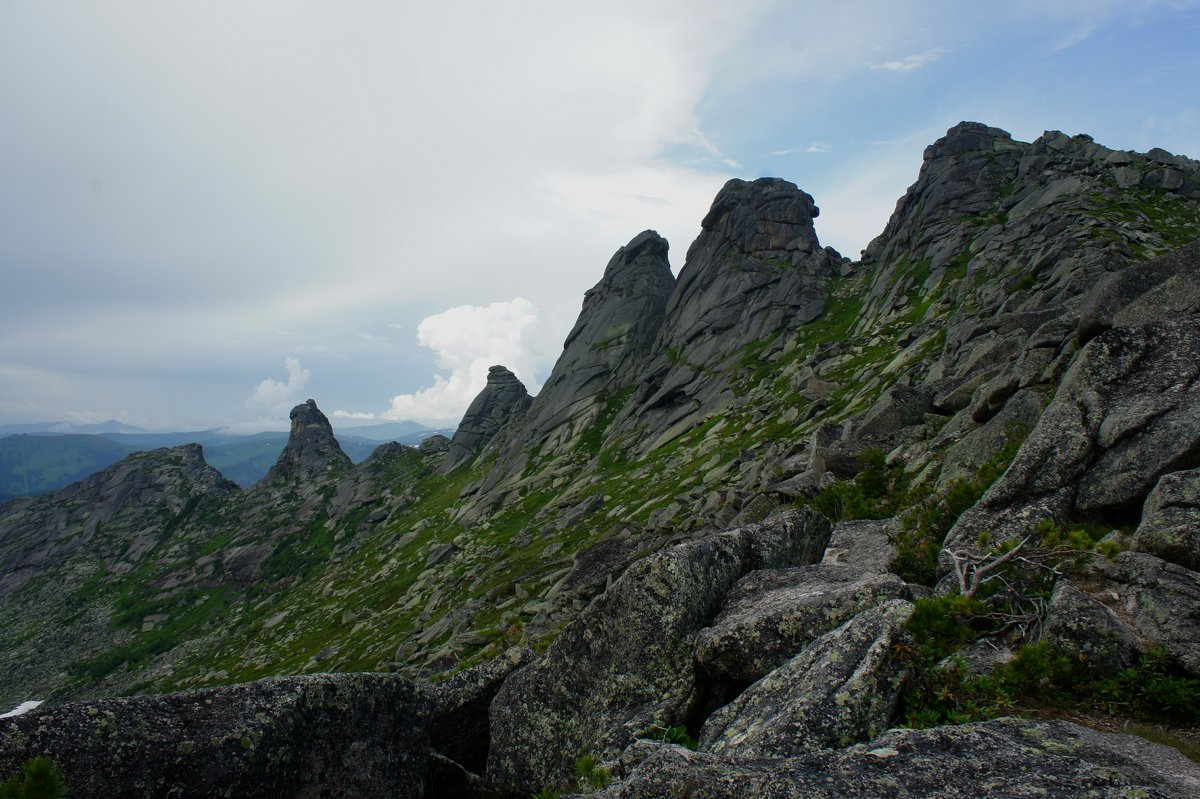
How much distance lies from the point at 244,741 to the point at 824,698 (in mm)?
9357

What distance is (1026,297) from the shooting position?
4584 cm

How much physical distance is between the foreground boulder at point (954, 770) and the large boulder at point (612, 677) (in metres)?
4.23

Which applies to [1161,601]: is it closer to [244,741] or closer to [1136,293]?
[244,741]

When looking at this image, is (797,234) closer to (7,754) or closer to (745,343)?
(745,343)

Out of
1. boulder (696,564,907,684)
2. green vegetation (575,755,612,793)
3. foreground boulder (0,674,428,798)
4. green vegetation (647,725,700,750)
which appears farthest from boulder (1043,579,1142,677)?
foreground boulder (0,674,428,798)

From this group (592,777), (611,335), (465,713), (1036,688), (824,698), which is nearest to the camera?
(1036,688)

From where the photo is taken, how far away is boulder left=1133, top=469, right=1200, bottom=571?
9.44 m

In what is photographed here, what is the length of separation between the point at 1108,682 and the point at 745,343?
326ft

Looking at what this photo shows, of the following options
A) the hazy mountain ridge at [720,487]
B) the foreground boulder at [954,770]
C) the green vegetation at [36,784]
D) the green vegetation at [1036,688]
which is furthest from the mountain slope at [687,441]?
the green vegetation at [36,784]

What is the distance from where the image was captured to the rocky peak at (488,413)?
16188 centimetres

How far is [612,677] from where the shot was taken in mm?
12047

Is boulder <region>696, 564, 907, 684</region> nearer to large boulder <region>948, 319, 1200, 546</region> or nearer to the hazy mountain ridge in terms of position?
the hazy mountain ridge

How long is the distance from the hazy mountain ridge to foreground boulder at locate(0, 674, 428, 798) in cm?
263

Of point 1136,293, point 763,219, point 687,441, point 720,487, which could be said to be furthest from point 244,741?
point 763,219
